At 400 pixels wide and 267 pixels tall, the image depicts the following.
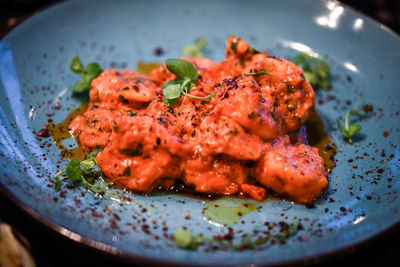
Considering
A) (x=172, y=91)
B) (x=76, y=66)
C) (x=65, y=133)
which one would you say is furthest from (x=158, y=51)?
(x=65, y=133)

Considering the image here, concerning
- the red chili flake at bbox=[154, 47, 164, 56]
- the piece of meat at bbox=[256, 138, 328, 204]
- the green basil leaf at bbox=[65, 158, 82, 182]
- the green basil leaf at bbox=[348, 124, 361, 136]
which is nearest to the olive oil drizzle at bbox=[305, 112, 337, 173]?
the green basil leaf at bbox=[348, 124, 361, 136]

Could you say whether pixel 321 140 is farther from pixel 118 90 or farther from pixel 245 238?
pixel 118 90

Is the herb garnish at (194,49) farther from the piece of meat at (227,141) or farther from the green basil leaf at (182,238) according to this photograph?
the green basil leaf at (182,238)

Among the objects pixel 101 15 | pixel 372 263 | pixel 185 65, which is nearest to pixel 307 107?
pixel 185 65

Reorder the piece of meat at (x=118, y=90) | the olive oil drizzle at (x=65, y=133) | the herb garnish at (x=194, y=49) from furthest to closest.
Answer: the herb garnish at (x=194, y=49)
the piece of meat at (x=118, y=90)
the olive oil drizzle at (x=65, y=133)

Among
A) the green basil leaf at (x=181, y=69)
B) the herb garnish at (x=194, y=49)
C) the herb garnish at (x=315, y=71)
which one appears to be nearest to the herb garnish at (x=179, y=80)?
the green basil leaf at (x=181, y=69)

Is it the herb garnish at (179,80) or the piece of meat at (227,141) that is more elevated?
the herb garnish at (179,80)

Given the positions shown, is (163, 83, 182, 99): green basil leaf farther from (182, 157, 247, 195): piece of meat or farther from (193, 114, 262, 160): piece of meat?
(182, 157, 247, 195): piece of meat
